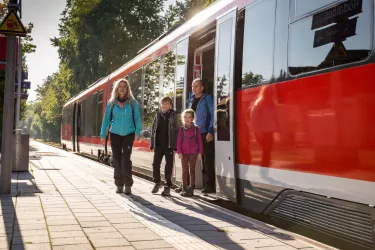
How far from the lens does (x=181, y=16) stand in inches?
1651

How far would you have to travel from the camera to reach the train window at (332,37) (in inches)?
157

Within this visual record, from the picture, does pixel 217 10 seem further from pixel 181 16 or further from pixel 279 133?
pixel 181 16

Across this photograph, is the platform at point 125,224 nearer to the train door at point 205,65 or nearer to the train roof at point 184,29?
the train door at point 205,65

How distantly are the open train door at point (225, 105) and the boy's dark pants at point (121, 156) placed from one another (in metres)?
1.85

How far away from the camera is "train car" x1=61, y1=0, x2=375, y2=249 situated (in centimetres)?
396

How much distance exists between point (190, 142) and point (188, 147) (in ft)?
0.27

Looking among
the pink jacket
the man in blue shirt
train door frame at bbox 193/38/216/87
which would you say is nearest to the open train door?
the man in blue shirt

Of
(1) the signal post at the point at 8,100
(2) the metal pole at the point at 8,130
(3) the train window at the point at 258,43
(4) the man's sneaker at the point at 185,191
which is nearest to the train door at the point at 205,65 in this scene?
(4) the man's sneaker at the point at 185,191

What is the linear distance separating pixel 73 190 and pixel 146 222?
10.1ft

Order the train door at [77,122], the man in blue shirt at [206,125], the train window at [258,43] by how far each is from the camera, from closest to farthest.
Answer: the train window at [258,43] < the man in blue shirt at [206,125] < the train door at [77,122]

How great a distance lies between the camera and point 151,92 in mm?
10797

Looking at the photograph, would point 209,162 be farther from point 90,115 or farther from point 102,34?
point 102,34

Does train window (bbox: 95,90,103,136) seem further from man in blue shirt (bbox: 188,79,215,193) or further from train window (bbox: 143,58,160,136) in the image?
man in blue shirt (bbox: 188,79,215,193)

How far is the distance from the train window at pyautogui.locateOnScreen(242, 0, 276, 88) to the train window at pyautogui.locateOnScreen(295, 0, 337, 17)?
48cm
